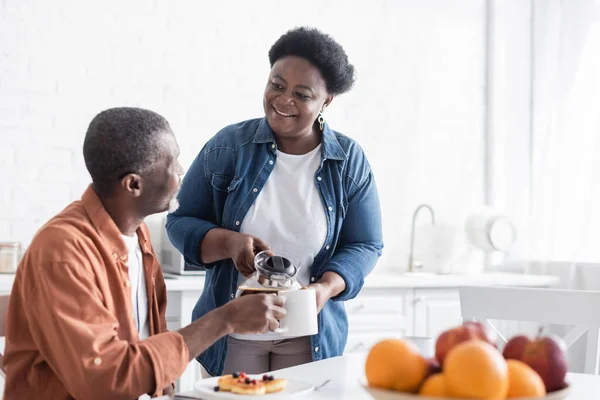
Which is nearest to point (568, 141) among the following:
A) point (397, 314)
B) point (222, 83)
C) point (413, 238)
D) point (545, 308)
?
point (413, 238)

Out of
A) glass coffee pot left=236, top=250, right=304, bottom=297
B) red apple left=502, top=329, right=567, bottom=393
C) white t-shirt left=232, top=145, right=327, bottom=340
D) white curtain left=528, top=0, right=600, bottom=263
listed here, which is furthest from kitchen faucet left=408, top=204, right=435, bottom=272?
red apple left=502, top=329, right=567, bottom=393

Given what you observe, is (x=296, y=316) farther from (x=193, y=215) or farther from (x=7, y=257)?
(x=7, y=257)

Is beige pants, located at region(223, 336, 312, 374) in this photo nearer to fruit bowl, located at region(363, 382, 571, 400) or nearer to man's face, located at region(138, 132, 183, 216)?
man's face, located at region(138, 132, 183, 216)

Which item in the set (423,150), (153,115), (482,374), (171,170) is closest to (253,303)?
(171,170)

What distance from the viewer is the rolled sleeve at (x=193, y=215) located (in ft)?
6.48

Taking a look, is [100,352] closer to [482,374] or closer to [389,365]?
[389,365]

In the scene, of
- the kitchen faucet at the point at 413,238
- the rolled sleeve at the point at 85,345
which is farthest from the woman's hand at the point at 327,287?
the kitchen faucet at the point at 413,238

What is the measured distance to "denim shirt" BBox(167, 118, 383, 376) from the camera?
1984mm

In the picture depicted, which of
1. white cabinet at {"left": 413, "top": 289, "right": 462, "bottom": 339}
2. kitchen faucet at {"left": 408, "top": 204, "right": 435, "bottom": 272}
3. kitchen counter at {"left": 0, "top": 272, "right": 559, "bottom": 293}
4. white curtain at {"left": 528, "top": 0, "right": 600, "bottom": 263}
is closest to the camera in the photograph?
kitchen counter at {"left": 0, "top": 272, "right": 559, "bottom": 293}

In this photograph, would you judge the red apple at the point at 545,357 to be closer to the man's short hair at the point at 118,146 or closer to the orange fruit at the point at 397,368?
the orange fruit at the point at 397,368

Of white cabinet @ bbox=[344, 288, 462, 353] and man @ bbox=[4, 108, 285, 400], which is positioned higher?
man @ bbox=[4, 108, 285, 400]

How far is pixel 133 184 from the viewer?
1485 millimetres

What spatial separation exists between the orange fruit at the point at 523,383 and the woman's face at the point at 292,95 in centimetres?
104

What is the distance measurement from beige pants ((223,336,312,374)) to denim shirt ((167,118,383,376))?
0.02 m
